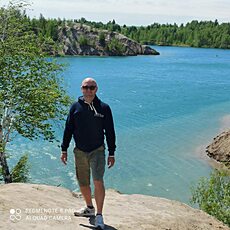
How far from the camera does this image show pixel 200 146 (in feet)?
114

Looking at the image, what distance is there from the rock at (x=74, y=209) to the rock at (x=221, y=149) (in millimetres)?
21233

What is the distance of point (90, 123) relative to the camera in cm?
720

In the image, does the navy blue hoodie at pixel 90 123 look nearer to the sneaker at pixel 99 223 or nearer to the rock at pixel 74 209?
the sneaker at pixel 99 223

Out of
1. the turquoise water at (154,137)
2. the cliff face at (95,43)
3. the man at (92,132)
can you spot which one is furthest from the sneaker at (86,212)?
the cliff face at (95,43)

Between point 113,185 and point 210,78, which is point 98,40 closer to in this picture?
point 210,78

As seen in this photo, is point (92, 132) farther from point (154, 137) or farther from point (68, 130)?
point (154, 137)

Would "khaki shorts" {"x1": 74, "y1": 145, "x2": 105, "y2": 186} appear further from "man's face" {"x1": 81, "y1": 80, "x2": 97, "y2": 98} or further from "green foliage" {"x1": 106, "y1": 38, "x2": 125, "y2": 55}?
"green foliage" {"x1": 106, "y1": 38, "x2": 125, "y2": 55}

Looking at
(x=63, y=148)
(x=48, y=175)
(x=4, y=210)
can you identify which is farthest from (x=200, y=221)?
(x=48, y=175)

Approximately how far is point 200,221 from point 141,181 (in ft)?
54.2

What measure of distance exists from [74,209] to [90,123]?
2532 mm

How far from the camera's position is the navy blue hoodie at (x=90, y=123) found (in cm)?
718

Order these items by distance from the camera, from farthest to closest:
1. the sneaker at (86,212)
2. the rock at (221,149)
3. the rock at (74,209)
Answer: the rock at (221,149), the sneaker at (86,212), the rock at (74,209)

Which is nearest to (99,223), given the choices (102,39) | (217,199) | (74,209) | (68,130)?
(74,209)

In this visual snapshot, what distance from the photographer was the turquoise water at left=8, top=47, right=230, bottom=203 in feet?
84.8
